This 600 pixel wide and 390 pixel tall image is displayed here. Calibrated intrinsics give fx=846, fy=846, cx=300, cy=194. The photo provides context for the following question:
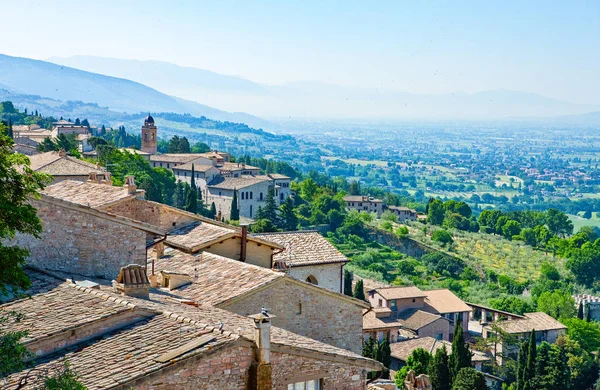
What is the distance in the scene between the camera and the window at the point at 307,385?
39.0 ft

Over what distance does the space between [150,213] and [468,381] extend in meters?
23.3

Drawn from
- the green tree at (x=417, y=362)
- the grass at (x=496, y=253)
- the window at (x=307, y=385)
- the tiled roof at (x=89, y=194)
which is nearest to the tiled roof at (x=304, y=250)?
the tiled roof at (x=89, y=194)

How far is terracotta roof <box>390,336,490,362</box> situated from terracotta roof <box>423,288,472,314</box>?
9.29 meters

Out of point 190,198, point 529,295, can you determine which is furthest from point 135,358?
point 529,295

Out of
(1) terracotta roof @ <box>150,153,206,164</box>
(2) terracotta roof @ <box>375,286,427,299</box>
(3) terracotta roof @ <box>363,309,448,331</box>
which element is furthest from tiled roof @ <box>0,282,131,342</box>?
(1) terracotta roof @ <box>150,153,206,164</box>

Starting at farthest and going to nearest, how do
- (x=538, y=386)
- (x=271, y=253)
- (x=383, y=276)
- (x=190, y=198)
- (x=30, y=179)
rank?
(x=383, y=276)
(x=190, y=198)
(x=538, y=386)
(x=271, y=253)
(x=30, y=179)

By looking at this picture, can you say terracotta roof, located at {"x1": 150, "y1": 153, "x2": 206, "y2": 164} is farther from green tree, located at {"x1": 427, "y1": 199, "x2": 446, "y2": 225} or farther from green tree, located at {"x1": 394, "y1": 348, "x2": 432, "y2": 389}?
green tree, located at {"x1": 394, "y1": 348, "x2": 432, "y2": 389}

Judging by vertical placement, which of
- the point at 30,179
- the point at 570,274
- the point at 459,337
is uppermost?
the point at 30,179

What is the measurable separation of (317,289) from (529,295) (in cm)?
7402

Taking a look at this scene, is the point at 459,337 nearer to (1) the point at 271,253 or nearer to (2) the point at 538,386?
(2) the point at 538,386

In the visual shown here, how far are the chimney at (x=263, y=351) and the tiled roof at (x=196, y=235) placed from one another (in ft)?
29.3

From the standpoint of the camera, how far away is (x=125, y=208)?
2075 cm

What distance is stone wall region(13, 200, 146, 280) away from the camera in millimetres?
16062

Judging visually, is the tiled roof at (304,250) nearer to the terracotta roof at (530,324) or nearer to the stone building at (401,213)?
the terracotta roof at (530,324)
